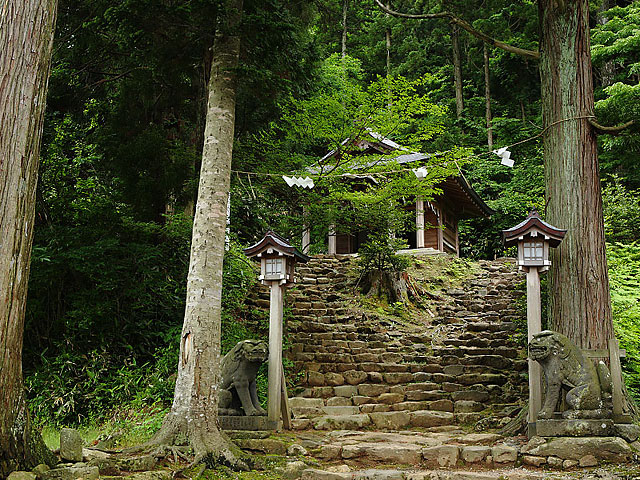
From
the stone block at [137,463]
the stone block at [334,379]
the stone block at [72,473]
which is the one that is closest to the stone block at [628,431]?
the stone block at [334,379]

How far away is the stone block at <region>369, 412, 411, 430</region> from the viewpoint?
8203mm

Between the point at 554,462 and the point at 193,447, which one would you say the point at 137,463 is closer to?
the point at 193,447

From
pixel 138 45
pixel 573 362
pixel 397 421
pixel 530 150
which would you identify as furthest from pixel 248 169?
pixel 530 150

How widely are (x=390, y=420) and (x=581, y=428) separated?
9.20 feet

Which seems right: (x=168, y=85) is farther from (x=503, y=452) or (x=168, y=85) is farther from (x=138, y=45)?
(x=503, y=452)

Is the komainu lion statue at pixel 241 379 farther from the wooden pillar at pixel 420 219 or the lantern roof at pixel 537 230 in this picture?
the wooden pillar at pixel 420 219

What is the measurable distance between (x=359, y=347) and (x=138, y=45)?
6.39 metres

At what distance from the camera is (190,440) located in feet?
19.1

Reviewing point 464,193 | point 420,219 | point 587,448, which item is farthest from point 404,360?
point 464,193

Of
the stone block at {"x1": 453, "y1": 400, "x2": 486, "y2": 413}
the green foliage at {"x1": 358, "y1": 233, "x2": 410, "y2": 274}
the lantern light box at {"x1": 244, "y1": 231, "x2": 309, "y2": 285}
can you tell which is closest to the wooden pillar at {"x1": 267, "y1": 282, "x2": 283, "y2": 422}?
the lantern light box at {"x1": 244, "y1": 231, "x2": 309, "y2": 285}

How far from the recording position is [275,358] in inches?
294

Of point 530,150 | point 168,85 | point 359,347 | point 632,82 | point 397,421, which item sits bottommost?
point 397,421

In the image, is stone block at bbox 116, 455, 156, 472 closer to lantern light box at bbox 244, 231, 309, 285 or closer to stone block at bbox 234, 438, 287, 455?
stone block at bbox 234, 438, 287, 455

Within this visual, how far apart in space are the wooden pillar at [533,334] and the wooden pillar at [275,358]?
302cm
